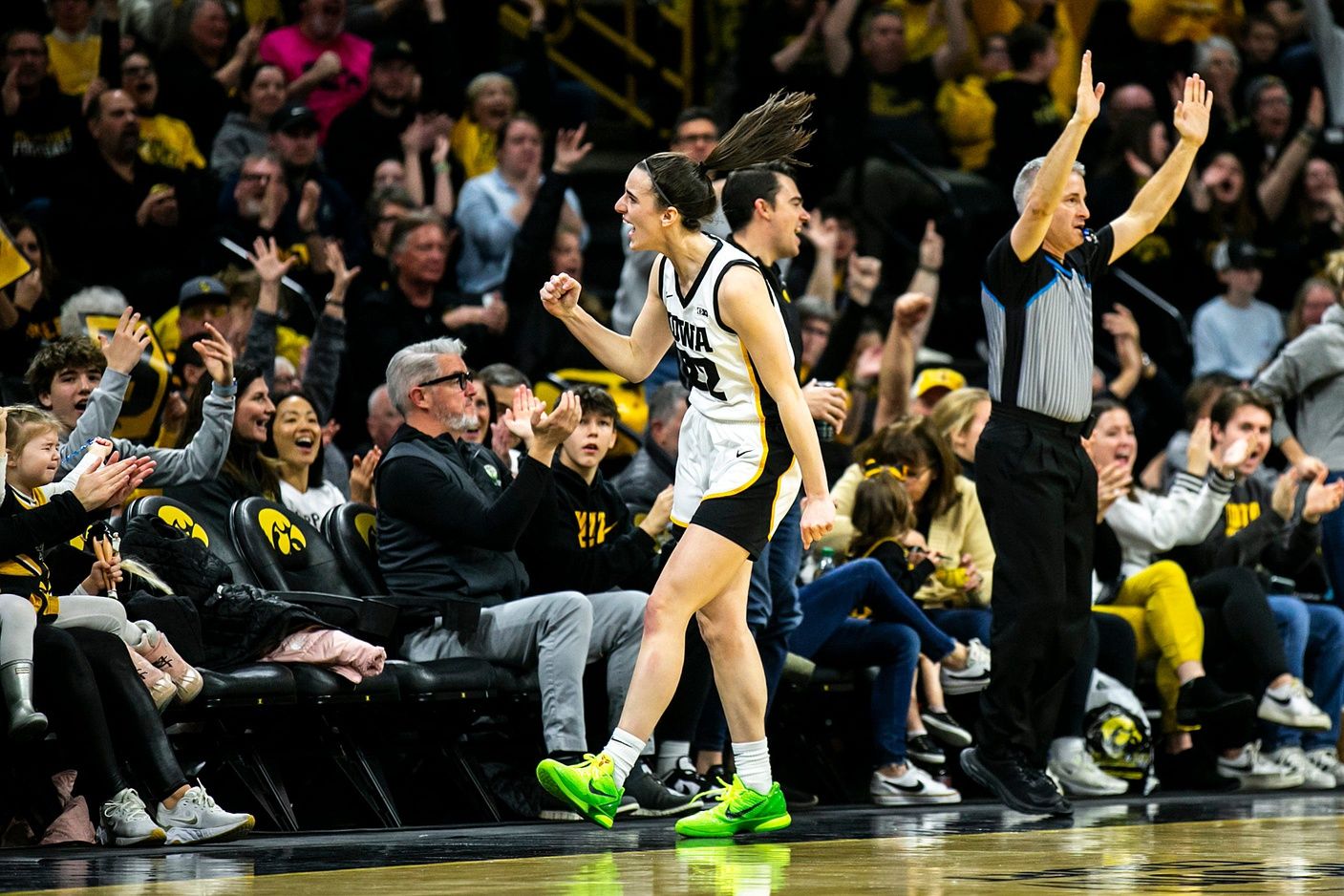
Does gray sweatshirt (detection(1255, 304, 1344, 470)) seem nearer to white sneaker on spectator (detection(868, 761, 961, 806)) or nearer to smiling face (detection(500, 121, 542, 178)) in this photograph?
white sneaker on spectator (detection(868, 761, 961, 806))

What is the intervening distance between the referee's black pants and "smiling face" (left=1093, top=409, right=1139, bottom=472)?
2336mm

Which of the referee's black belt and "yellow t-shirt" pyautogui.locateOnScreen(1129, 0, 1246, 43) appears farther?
"yellow t-shirt" pyautogui.locateOnScreen(1129, 0, 1246, 43)

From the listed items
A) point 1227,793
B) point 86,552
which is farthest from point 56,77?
point 1227,793

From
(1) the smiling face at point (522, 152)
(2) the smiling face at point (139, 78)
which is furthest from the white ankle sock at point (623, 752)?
(2) the smiling face at point (139, 78)

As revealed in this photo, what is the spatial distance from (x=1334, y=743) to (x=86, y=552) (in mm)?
5596

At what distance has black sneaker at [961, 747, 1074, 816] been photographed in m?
6.62

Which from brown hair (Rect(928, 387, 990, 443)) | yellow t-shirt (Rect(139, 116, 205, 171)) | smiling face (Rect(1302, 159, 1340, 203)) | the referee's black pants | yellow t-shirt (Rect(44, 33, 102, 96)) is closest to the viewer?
the referee's black pants

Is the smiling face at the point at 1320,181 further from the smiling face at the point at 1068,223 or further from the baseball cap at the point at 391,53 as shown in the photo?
the smiling face at the point at 1068,223

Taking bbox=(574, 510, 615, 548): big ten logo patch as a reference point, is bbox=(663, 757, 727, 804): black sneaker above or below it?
below

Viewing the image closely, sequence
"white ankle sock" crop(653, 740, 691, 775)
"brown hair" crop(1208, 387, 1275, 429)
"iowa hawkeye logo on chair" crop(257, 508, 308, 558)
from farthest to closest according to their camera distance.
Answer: "brown hair" crop(1208, 387, 1275, 429) < "white ankle sock" crop(653, 740, 691, 775) < "iowa hawkeye logo on chair" crop(257, 508, 308, 558)

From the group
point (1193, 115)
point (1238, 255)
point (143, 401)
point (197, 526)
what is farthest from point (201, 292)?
point (1238, 255)

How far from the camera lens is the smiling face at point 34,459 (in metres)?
6.23

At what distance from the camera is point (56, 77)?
1053 centimetres

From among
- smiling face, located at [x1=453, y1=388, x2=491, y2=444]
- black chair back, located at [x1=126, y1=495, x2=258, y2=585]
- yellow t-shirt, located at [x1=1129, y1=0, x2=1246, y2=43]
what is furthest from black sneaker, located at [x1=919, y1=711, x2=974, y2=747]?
yellow t-shirt, located at [x1=1129, y1=0, x2=1246, y2=43]
